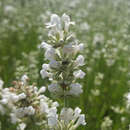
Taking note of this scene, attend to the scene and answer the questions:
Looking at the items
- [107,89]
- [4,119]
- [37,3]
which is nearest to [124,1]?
[37,3]

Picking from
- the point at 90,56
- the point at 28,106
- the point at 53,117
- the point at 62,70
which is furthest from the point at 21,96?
the point at 90,56

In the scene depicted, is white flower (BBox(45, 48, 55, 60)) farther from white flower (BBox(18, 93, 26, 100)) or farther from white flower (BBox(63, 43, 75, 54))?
white flower (BBox(18, 93, 26, 100))

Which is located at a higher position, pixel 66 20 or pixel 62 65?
pixel 66 20

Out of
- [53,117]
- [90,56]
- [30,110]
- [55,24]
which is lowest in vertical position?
[53,117]

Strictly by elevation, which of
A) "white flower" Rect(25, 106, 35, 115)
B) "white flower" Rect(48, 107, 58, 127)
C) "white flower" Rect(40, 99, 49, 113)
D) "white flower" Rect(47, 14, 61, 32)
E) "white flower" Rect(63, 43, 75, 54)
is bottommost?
"white flower" Rect(48, 107, 58, 127)

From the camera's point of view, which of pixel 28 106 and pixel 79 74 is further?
pixel 28 106

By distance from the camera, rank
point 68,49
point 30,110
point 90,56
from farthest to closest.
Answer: point 90,56, point 30,110, point 68,49

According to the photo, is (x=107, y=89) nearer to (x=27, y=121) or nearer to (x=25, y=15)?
(x=27, y=121)

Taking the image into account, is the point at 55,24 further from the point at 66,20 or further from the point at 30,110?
the point at 30,110

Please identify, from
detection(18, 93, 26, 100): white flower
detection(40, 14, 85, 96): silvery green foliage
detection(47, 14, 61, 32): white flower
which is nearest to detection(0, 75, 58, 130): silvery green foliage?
detection(18, 93, 26, 100): white flower

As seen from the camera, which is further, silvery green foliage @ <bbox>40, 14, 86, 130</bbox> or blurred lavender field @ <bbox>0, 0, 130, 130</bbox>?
blurred lavender field @ <bbox>0, 0, 130, 130</bbox>

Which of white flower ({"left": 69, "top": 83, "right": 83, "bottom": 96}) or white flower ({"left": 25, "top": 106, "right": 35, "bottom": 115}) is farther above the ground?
white flower ({"left": 25, "top": 106, "right": 35, "bottom": 115})
